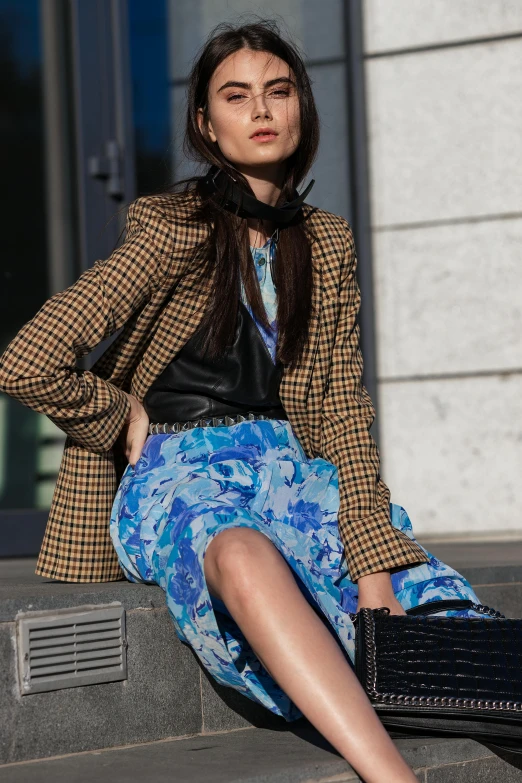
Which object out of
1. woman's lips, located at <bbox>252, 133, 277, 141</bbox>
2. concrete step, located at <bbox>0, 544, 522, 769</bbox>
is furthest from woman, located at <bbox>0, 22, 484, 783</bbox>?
concrete step, located at <bbox>0, 544, 522, 769</bbox>

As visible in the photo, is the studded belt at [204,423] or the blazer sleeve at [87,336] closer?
the blazer sleeve at [87,336]

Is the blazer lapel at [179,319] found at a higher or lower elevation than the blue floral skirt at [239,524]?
higher

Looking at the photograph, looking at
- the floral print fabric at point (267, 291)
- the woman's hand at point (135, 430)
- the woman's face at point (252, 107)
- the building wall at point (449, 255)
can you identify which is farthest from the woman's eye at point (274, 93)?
the building wall at point (449, 255)

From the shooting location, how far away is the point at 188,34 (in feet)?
18.0

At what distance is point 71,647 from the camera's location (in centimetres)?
246

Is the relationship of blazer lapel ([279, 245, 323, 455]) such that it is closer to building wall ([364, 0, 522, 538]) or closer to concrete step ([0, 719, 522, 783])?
concrete step ([0, 719, 522, 783])

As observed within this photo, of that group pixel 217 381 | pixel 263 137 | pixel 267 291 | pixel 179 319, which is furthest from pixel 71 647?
pixel 263 137

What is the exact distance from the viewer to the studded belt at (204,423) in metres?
2.73

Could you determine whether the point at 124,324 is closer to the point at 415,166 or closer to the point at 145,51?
the point at 145,51

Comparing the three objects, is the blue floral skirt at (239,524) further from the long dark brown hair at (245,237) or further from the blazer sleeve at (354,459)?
the long dark brown hair at (245,237)

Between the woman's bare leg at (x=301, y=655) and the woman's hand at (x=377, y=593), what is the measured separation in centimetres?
45

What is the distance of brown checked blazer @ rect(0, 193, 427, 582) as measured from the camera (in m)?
2.55

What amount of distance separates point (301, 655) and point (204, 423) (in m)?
0.80

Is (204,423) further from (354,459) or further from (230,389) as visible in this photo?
(354,459)
